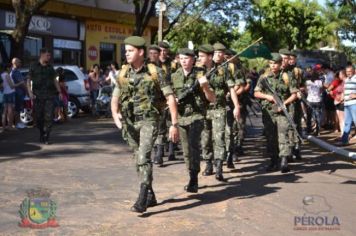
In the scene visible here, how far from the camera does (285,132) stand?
950 cm

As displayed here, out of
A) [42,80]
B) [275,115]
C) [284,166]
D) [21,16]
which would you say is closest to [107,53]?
[21,16]

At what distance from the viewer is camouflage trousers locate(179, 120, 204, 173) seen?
7617 mm

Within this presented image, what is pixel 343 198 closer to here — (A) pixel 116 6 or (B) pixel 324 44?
(A) pixel 116 6

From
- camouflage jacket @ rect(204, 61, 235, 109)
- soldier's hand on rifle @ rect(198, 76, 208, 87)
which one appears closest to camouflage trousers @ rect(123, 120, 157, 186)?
soldier's hand on rifle @ rect(198, 76, 208, 87)

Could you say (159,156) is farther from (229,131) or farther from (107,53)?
(107,53)

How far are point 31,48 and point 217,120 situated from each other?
1883 centimetres

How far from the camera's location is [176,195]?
25.1 ft

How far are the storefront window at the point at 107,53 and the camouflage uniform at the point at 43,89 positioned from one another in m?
20.7

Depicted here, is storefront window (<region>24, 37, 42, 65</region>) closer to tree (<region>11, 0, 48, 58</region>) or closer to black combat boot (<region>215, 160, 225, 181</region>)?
tree (<region>11, 0, 48, 58</region>)

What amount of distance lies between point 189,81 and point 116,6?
2634cm

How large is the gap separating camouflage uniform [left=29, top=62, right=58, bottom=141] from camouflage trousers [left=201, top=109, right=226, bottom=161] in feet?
14.4

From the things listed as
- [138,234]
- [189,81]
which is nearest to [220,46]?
[189,81]

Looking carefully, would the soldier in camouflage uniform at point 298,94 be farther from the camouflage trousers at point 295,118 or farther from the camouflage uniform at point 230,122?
the camouflage uniform at point 230,122

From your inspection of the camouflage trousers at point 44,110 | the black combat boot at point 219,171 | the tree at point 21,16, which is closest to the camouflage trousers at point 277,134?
the black combat boot at point 219,171
